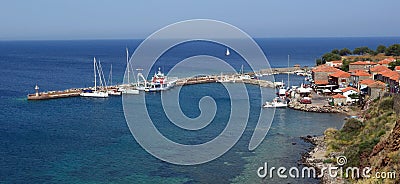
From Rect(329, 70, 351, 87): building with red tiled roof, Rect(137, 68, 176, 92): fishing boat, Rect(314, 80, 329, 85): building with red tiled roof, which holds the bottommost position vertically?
Rect(137, 68, 176, 92): fishing boat

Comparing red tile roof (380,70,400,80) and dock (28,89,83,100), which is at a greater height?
red tile roof (380,70,400,80)

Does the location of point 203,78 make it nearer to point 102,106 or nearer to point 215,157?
point 102,106

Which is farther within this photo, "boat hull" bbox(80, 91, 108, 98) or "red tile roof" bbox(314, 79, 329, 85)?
"red tile roof" bbox(314, 79, 329, 85)

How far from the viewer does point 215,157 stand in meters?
13.6

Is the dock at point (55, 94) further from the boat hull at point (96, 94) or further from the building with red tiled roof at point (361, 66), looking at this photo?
the building with red tiled roof at point (361, 66)

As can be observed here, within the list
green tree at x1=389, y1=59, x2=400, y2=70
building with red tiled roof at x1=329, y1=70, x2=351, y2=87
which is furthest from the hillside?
green tree at x1=389, y1=59, x2=400, y2=70

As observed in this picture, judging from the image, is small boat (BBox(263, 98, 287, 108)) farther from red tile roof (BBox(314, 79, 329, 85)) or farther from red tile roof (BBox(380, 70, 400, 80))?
red tile roof (BBox(380, 70, 400, 80))

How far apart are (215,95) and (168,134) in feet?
34.3

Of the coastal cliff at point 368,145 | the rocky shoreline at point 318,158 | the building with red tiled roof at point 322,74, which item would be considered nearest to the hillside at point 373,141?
the coastal cliff at point 368,145

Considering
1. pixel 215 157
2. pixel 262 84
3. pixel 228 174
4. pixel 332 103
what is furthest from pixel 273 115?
pixel 262 84

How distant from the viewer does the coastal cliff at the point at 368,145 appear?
28.3ft

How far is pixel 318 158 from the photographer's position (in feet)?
42.8

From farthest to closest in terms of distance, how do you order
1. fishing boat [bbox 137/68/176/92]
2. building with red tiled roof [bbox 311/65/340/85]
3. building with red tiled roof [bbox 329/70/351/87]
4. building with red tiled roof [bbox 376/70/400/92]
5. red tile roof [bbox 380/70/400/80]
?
fishing boat [bbox 137/68/176/92] → building with red tiled roof [bbox 311/65/340/85] → building with red tiled roof [bbox 329/70/351/87] → red tile roof [bbox 380/70/400/80] → building with red tiled roof [bbox 376/70/400/92]

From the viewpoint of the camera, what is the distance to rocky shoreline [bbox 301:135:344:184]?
35.7 ft
